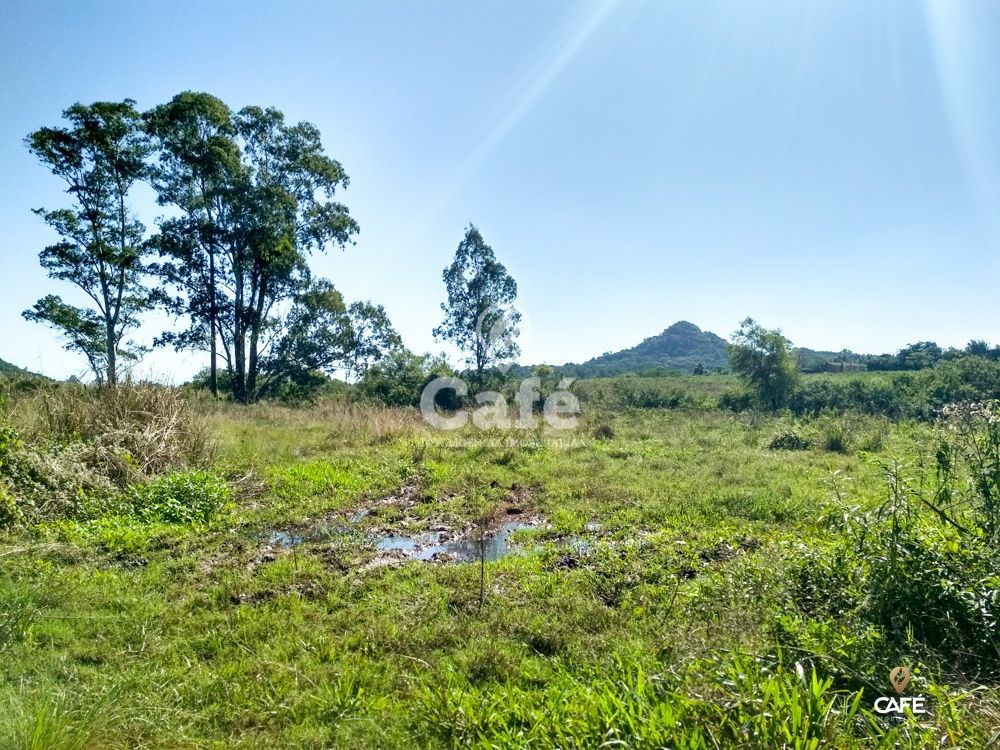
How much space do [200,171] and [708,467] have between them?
20.2 m

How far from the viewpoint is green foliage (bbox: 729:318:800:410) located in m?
25.1

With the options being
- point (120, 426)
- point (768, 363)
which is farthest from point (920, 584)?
point (768, 363)

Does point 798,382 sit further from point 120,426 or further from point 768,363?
point 120,426

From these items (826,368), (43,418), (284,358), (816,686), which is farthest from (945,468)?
(826,368)

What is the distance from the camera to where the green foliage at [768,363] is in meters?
25.1

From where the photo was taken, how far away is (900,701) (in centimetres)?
189

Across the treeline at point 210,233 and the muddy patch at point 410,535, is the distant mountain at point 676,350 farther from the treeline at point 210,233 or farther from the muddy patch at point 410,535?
the muddy patch at point 410,535

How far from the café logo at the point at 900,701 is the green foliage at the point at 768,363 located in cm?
2590

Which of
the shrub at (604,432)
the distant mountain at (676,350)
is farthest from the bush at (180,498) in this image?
the distant mountain at (676,350)

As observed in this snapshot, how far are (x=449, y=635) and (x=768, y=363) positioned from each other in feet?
86.0

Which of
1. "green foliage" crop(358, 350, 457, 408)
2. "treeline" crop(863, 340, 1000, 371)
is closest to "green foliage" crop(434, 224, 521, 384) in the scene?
"green foliage" crop(358, 350, 457, 408)

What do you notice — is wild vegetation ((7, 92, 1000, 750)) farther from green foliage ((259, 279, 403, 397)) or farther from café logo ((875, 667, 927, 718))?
green foliage ((259, 279, 403, 397))

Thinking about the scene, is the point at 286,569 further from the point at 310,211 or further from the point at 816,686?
the point at 310,211

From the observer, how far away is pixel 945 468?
Result: 109 inches
